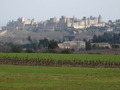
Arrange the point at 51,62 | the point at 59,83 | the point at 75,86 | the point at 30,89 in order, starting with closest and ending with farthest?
1. the point at 30,89
2. the point at 75,86
3. the point at 59,83
4. the point at 51,62

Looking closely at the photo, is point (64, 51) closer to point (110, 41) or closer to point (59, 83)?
point (59, 83)

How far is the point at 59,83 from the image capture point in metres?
21.3

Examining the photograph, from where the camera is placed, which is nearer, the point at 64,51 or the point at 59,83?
the point at 59,83

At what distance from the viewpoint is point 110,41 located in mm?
172000

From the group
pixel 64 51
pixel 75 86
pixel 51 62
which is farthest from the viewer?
pixel 64 51

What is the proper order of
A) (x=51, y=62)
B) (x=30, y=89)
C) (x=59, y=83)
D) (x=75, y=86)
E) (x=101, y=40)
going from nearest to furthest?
1. (x=30, y=89)
2. (x=75, y=86)
3. (x=59, y=83)
4. (x=51, y=62)
5. (x=101, y=40)

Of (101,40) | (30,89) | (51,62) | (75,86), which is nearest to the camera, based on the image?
(30,89)

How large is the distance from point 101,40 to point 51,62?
121584mm

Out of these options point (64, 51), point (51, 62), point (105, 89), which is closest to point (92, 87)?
point (105, 89)

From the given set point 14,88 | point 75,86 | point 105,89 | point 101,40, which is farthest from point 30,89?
point 101,40

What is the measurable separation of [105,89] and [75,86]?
6.37 feet

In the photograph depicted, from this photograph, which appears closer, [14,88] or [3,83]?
[14,88]

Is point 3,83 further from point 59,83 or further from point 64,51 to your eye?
point 64,51

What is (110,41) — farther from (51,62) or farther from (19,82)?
(19,82)
